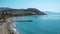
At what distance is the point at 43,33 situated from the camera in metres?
7.02

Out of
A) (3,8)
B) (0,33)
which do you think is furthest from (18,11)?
(0,33)

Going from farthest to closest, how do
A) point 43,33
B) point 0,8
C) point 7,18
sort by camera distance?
point 7,18
point 0,8
point 43,33

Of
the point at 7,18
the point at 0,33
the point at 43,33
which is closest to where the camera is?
the point at 0,33

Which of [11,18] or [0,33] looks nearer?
[0,33]

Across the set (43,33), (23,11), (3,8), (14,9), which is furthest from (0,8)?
(43,33)

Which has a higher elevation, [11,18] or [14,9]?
[14,9]

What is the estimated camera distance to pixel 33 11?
774 centimetres

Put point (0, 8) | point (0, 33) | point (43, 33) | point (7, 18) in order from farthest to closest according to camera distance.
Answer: point (7, 18), point (0, 8), point (43, 33), point (0, 33)

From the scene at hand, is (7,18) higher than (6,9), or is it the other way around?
(6,9)

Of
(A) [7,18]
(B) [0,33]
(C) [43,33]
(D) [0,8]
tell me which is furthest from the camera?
(A) [7,18]

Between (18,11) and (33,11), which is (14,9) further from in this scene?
(33,11)

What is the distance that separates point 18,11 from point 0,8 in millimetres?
1028

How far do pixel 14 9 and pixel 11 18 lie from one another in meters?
1.98

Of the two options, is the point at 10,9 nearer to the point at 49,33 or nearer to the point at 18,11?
the point at 18,11
